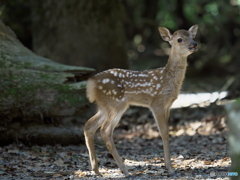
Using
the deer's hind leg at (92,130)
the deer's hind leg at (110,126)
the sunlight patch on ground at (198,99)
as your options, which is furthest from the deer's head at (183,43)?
the sunlight patch on ground at (198,99)

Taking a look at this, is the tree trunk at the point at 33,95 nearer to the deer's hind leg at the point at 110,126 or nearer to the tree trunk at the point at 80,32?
the deer's hind leg at the point at 110,126

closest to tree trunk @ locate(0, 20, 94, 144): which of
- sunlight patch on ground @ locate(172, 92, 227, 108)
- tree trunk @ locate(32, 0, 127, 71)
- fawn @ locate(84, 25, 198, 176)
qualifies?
fawn @ locate(84, 25, 198, 176)

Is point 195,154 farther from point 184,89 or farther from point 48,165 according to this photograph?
point 184,89

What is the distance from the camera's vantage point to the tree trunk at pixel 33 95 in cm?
693

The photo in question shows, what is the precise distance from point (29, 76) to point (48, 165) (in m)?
1.47

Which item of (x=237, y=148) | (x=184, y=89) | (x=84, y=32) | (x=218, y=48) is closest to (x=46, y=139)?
(x=84, y=32)

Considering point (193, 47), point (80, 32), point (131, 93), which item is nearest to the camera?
point (131, 93)

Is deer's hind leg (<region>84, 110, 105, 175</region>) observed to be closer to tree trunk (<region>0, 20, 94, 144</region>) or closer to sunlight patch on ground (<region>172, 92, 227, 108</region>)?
tree trunk (<region>0, 20, 94, 144</region>)

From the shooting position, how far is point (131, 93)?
6.26m

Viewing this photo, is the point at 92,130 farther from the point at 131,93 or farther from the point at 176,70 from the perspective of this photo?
the point at 176,70

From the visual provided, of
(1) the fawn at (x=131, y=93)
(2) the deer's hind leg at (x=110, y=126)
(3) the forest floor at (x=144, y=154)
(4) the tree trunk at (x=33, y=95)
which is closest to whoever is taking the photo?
(3) the forest floor at (x=144, y=154)

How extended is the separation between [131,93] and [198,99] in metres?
4.86

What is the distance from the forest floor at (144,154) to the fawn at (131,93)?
0.39 metres

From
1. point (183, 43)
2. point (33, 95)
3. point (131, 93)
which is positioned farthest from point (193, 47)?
point (33, 95)
